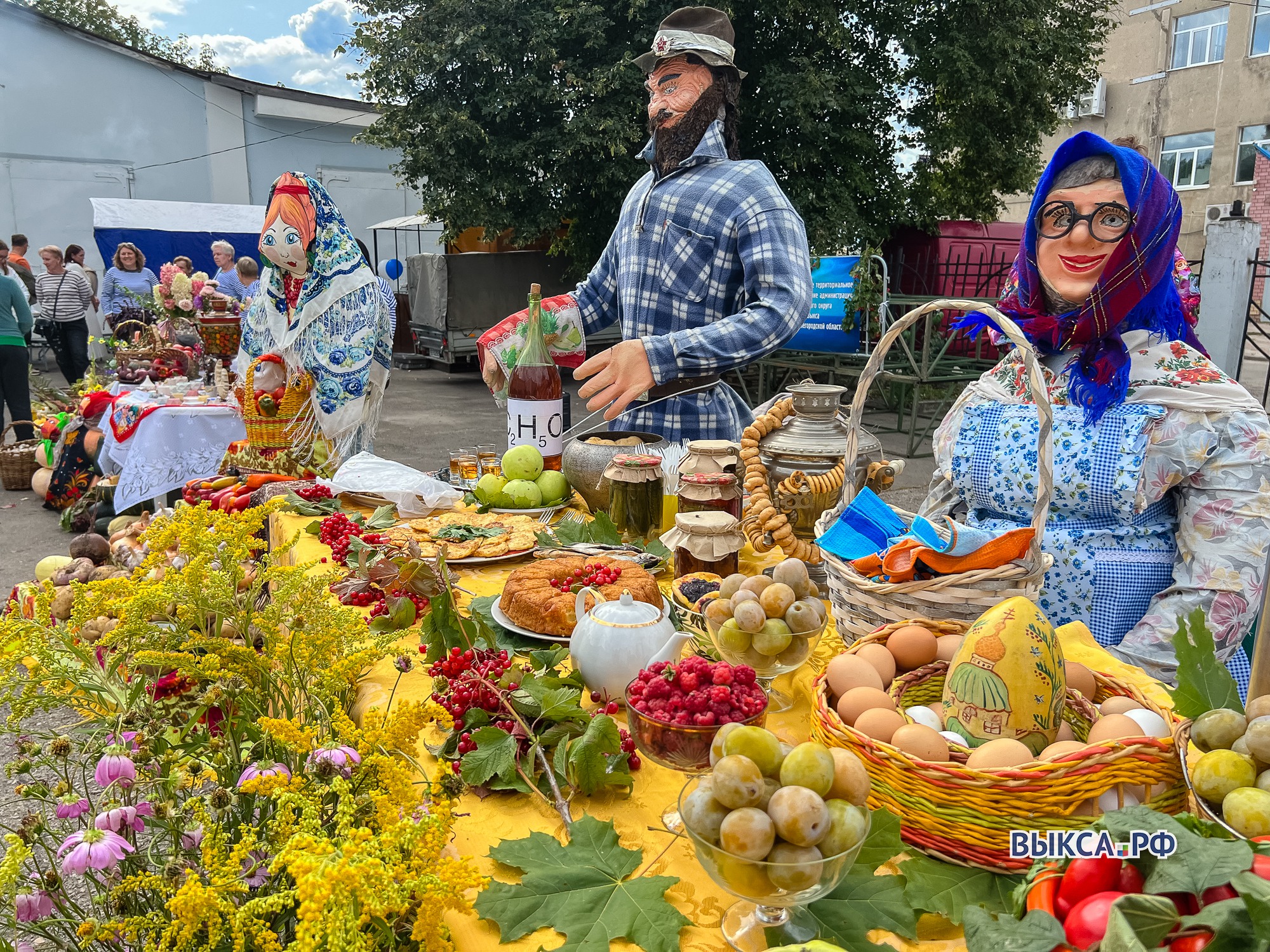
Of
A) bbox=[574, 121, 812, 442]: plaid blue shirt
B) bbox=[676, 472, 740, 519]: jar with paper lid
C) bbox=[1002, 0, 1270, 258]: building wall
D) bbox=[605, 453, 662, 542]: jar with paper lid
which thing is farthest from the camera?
bbox=[1002, 0, 1270, 258]: building wall

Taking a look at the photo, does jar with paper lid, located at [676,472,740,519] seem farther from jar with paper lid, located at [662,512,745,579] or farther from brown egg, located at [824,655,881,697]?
brown egg, located at [824,655,881,697]

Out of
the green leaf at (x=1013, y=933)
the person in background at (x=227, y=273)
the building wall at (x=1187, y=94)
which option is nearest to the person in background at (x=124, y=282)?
the person in background at (x=227, y=273)

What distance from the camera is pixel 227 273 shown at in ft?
30.4

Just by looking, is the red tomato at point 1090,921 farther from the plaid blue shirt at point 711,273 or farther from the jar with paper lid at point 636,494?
the plaid blue shirt at point 711,273

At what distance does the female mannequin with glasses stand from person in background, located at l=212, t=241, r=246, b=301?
8.33 metres

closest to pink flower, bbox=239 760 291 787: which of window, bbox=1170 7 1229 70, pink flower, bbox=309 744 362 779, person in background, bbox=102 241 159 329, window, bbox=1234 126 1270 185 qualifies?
pink flower, bbox=309 744 362 779

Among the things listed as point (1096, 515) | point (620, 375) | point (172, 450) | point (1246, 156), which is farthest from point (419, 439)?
point (1246, 156)

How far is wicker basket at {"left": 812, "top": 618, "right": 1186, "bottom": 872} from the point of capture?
3.04ft

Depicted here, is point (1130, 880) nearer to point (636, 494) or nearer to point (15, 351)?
point (636, 494)

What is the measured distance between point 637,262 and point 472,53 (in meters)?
9.51

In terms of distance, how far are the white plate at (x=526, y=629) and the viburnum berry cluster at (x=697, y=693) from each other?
0.38 m

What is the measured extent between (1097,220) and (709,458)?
0.93 meters

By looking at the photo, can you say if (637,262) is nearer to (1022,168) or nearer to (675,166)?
(675,166)

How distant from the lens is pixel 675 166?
9.32 feet
